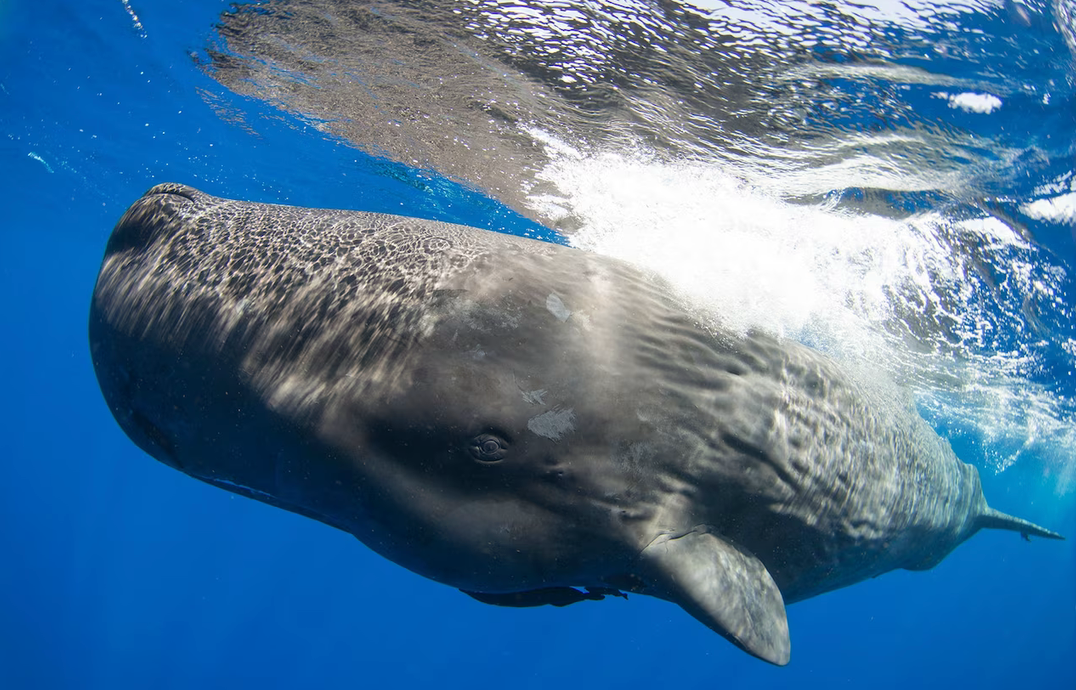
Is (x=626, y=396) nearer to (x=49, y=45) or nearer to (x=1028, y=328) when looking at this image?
(x=1028, y=328)

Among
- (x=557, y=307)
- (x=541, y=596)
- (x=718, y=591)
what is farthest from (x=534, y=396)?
(x=718, y=591)

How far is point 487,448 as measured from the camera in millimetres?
3053

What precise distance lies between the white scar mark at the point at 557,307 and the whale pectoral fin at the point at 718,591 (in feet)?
4.62

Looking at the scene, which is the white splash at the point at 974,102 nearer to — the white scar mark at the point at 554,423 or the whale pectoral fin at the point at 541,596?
the white scar mark at the point at 554,423

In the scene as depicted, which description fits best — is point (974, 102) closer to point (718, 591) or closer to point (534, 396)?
point (718, 591)

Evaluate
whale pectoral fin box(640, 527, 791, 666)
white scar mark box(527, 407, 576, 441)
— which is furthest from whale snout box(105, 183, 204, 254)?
whale pectoral fin box(640, 527, 791, 666)

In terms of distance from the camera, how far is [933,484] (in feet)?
21.5

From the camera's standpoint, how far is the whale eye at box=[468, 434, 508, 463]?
120 inches

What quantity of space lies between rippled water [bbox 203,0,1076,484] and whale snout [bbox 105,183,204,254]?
3491mm

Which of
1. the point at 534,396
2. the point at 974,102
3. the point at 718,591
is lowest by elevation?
the point at 718,591

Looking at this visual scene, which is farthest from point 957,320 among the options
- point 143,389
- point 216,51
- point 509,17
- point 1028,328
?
point 216,51

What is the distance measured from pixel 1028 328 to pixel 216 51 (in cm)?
1635

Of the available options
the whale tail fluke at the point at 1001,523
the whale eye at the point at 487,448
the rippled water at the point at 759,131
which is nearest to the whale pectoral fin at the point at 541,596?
the whale eye at the point at 487,448

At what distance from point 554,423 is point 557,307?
2.17 feet
